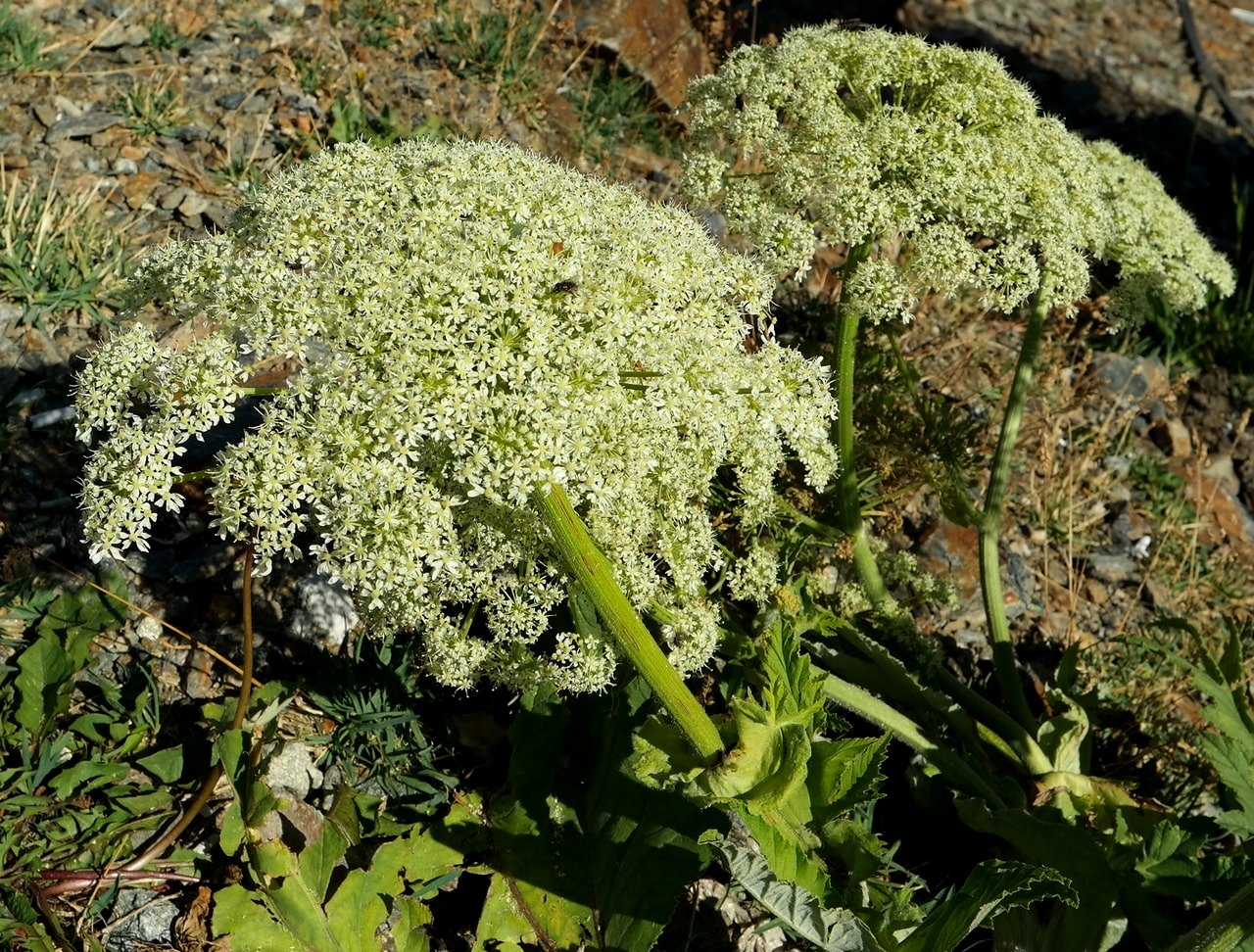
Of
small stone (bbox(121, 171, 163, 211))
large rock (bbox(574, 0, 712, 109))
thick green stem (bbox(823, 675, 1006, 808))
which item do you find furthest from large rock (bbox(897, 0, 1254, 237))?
small stone (bbox(121, 171, 163, 211))

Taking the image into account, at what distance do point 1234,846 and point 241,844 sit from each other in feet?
12.4

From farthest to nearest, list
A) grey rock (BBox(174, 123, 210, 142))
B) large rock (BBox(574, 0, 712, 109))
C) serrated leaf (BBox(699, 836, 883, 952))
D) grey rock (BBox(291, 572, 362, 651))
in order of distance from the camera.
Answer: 1. large rock (BBox(574, 0, 712, 109))
2. grey rock (BBox(174, 123, 210, 142))
3. grey rock (BBox(291, 572, 362, 651))
4. serrated leaf (BBox(699, 836, 883, 952))

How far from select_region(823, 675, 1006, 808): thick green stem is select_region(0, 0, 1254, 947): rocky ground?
0.93 meters

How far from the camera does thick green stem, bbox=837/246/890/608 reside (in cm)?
385

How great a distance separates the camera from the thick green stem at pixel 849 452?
3854 millimetres

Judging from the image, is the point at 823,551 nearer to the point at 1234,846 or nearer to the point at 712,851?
the point at 712,851

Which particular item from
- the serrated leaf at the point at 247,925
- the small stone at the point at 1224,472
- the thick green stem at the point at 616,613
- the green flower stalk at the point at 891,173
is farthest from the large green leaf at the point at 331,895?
the small stone at the point at 1224,472

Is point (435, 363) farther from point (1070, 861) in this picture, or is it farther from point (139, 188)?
point (139, 188)

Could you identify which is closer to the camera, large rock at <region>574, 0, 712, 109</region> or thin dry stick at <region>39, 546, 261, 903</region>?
thin dry stick at <region>39, 546, 261, 903</region>

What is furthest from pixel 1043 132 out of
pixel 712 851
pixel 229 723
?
pixel 229 723

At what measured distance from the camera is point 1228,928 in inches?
119

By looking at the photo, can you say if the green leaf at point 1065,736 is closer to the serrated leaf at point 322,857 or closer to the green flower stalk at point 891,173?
the green flower stalk at point 891,173

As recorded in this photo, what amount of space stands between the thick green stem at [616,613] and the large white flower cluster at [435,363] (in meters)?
0.09

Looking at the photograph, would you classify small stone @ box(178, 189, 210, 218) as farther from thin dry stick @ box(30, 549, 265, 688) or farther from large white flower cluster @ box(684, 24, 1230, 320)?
large white flower cluster @ box(684, 24, 1230, 320)
